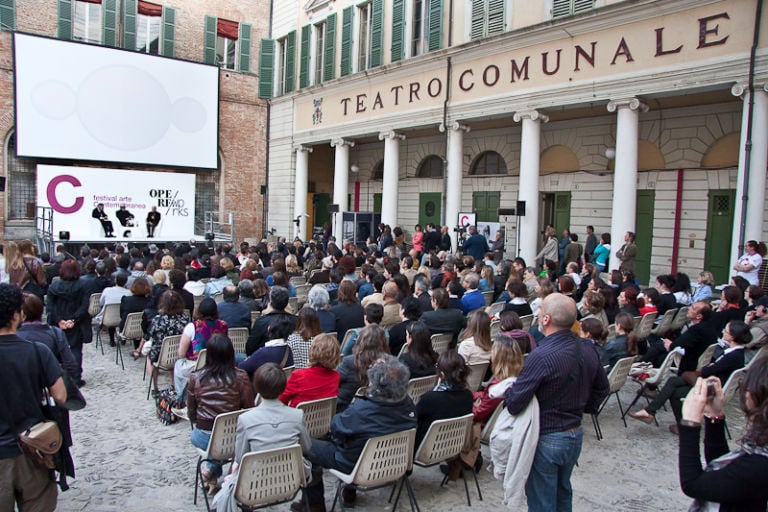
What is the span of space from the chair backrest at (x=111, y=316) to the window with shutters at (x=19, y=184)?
1470 centimetres

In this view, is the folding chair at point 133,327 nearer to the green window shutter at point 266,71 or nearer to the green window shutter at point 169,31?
the green window shutter at point 169,31

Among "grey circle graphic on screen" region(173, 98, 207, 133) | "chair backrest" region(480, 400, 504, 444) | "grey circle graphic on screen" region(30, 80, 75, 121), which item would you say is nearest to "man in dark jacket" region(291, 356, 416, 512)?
"chair backrest" region(480, 400, 504, 444)

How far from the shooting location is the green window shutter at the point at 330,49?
2066cm

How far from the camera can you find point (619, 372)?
5.68 m

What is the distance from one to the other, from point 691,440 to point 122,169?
21.8 metres

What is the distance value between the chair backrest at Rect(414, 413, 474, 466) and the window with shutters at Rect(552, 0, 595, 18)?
12.0 m

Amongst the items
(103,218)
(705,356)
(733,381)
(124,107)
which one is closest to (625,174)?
(705,356)

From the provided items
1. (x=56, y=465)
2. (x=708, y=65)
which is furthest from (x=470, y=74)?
(x=56, y=465)

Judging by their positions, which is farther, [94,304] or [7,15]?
[7,15]

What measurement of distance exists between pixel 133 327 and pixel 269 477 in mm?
4779

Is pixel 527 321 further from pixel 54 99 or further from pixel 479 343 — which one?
pixel 54 99

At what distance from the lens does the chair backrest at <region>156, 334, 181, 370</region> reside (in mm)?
5941

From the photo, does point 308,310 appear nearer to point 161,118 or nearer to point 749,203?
point 749,203

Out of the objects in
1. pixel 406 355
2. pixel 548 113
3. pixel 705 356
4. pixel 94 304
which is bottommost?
pixel 94 304
